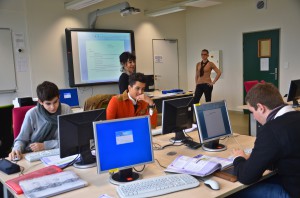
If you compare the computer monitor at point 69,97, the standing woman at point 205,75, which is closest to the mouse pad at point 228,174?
the computer monitor at point 69,97

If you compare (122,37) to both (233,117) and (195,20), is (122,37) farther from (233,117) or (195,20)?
(233,117)

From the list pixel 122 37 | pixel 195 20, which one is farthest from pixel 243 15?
pixel 122 37

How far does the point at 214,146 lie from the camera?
8.00ft

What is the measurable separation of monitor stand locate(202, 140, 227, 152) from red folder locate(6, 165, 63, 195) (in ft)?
3.81

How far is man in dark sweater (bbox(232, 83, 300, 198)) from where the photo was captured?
1.64 metres

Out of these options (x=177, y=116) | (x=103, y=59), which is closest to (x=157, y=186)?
(x=177, y=116)

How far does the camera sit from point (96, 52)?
6676 mm

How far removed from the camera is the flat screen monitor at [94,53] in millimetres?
6367

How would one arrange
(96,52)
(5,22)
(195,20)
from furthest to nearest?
1. (195,20)
2. (96,52)
3. (5,22)

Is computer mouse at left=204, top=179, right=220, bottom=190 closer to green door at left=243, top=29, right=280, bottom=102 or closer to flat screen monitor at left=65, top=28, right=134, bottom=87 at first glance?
flat screen monitor at left=65, top=28, right=134, bottom=87

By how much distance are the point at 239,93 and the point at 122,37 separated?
3202 mm

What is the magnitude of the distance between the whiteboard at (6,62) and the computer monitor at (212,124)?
450cm

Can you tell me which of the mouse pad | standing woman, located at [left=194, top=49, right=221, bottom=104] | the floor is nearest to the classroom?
the floor

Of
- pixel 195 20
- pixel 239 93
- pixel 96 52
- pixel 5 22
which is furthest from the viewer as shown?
pixel 195 20
